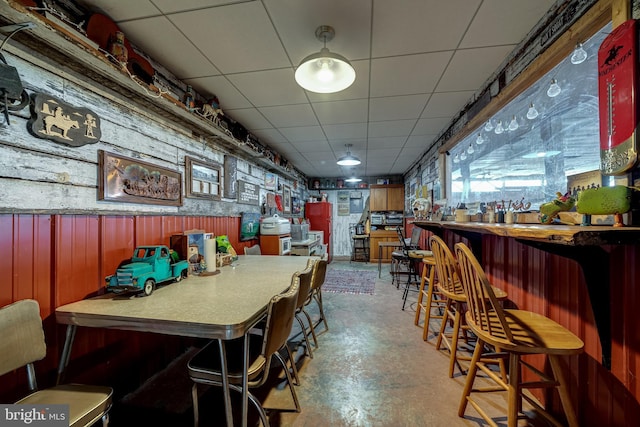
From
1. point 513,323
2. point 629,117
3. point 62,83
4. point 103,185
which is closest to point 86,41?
point 62,83

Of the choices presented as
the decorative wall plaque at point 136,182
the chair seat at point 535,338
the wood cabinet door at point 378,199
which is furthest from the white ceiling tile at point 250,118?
the wood cabinet door at point 378,199

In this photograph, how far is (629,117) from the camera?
3.78ft

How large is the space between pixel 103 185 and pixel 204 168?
1.22 metres

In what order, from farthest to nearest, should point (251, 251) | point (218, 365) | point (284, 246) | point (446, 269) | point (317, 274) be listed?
point (284, 246) < point (251, 251) < point (317, 274) < point (446, 269) < point (218, 365)

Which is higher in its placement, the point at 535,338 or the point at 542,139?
the point at 542,139

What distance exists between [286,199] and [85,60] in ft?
14.6

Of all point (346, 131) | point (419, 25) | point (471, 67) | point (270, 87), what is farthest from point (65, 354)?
point (346, 131)

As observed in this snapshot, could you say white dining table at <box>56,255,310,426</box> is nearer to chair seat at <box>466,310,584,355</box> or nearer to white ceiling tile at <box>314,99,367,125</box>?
chair seat at <box>466,310,584,355</box>

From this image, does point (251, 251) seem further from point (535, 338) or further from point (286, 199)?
point (535, 338)

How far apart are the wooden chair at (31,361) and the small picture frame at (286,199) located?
4.45 m

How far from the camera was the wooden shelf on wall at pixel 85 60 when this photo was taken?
3.84 feet

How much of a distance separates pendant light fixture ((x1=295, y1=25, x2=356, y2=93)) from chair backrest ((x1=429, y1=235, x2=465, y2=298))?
1489mm

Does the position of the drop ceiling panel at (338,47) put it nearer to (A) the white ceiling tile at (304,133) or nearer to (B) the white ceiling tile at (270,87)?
(B) the white ceiling tile at (270,87)

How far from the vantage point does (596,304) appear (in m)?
1.21
